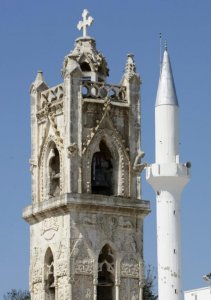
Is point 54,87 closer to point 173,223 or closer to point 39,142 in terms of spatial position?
point 39,142

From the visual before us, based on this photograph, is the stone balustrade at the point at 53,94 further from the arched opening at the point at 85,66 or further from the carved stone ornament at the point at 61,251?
the carved stone ornament at the point at 61,251

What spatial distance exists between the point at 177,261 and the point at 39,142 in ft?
30.1

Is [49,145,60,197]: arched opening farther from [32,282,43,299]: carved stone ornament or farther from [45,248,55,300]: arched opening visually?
[32,282,43,299]: carved stone ornament

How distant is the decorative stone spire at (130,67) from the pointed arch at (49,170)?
13.0ft

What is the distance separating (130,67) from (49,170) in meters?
5.18

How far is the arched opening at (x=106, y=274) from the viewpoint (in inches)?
2297

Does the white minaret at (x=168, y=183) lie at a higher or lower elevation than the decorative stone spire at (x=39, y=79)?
lower

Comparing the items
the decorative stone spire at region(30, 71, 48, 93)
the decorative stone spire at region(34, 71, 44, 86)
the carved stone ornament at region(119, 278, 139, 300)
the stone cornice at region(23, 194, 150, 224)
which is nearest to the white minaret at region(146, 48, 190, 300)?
the stone cornice at region(23, 194, 150, 224)

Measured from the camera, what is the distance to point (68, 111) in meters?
58.4

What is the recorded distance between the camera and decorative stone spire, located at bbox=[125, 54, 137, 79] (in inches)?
2379

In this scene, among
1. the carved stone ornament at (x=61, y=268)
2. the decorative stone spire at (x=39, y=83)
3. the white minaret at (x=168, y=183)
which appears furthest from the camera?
the decorative stone spire at (x=39, y=83)

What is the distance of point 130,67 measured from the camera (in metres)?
60.6

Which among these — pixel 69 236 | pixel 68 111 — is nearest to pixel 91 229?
pixel 69 236

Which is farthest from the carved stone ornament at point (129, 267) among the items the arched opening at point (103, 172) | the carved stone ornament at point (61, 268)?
the arched opening at point (103, 172)
